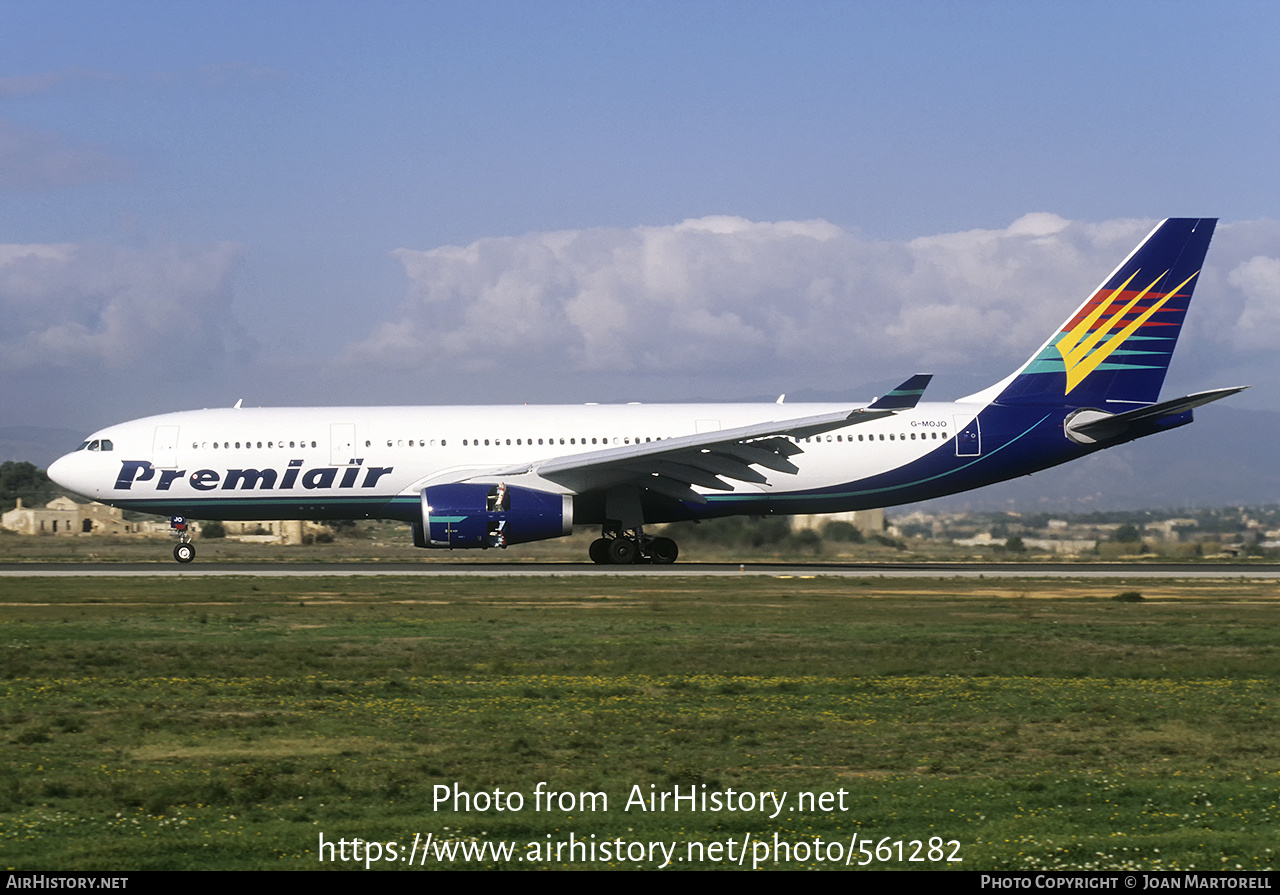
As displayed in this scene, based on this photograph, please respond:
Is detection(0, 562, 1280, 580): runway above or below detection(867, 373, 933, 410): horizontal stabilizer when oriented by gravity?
below

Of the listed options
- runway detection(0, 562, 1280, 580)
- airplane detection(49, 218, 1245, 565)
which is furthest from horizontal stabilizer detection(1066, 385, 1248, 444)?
runway detection(0, 562, 1280, 580)

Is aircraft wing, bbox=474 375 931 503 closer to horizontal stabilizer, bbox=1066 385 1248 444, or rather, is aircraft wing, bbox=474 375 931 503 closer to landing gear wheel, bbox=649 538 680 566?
landing gear wheel, bbox=649 538 680 566

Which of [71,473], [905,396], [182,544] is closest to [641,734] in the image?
[905,396]

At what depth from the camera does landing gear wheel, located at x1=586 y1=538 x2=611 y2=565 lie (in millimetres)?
31219

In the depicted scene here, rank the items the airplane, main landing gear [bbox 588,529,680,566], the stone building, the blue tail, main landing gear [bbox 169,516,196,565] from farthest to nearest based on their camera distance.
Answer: the stone building, the blue tail, main landing gear [bbox 169,516,196,565], main landing gear [bbox 588,529,680,566], the airplane

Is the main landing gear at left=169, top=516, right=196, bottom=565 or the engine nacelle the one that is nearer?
the engine nacelle

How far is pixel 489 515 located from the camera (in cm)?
2847

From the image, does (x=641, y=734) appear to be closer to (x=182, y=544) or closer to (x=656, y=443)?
(x=656, y=443)

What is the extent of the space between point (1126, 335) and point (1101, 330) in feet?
1.95

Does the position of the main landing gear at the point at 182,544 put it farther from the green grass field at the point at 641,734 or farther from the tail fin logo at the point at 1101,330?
the tail fin logo at the point at 1101,330

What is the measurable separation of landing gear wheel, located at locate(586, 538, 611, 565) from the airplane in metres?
0.05

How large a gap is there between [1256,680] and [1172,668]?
3.11 feet

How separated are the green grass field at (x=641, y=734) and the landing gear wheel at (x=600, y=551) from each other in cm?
1089
